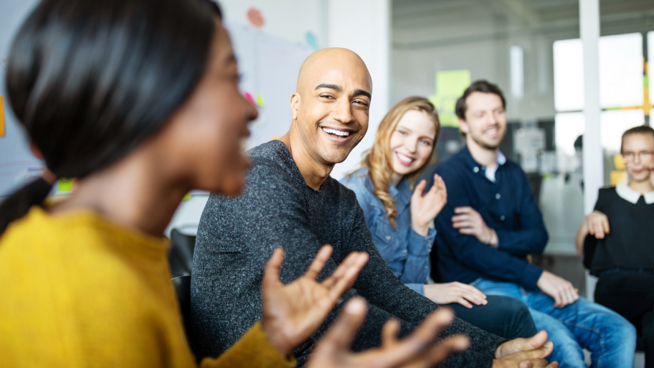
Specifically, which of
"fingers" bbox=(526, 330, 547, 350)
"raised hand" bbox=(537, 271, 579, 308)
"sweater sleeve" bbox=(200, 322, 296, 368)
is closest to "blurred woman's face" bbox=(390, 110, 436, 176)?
"raised hand" bbox=(537, 271, 579, 308)

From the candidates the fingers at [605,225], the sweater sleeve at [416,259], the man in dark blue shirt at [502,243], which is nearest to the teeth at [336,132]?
the sweater sleeve at [416,259]

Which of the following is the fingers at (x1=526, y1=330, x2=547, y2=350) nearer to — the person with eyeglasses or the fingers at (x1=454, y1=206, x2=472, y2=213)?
the fingers at (x1=454, y1=206, x2=472, y2=213)

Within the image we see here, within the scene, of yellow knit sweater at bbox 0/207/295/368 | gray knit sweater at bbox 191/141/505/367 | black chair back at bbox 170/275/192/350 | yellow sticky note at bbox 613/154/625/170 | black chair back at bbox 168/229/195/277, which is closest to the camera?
yellow knit sweater at bbox 0/207/295/368

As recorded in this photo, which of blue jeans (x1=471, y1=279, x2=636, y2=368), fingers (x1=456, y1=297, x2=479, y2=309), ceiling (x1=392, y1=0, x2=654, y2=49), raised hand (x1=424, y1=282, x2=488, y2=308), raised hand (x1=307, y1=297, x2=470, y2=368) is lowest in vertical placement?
blue jeans (x1=471, y1=279, x2=636, y2=368)

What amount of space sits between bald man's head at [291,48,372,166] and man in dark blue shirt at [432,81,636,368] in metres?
1.01

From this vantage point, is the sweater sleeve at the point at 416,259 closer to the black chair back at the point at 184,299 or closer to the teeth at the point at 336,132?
the teeth at the point at 336,132

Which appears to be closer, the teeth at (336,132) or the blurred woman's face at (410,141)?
the teeth at (336,132)

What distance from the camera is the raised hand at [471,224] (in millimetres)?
2227

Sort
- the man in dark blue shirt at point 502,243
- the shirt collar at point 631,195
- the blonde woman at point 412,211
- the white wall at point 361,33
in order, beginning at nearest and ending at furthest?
1. the blonde woman at point 412,211
2. the man in dark blue shirt at point 502,243
3. the shirt collar at point 631,195
4. the white wall at point 361,33

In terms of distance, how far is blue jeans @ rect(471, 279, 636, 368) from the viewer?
176 cm

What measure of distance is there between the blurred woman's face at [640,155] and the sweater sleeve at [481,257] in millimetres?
972

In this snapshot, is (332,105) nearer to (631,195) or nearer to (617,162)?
(631,195)

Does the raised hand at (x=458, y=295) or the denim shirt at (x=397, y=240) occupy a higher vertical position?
the denim shirt at (x=397, y=240)

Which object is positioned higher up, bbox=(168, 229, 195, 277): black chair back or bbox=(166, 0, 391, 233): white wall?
bbox=(166, 0, 391, 233): white wall
